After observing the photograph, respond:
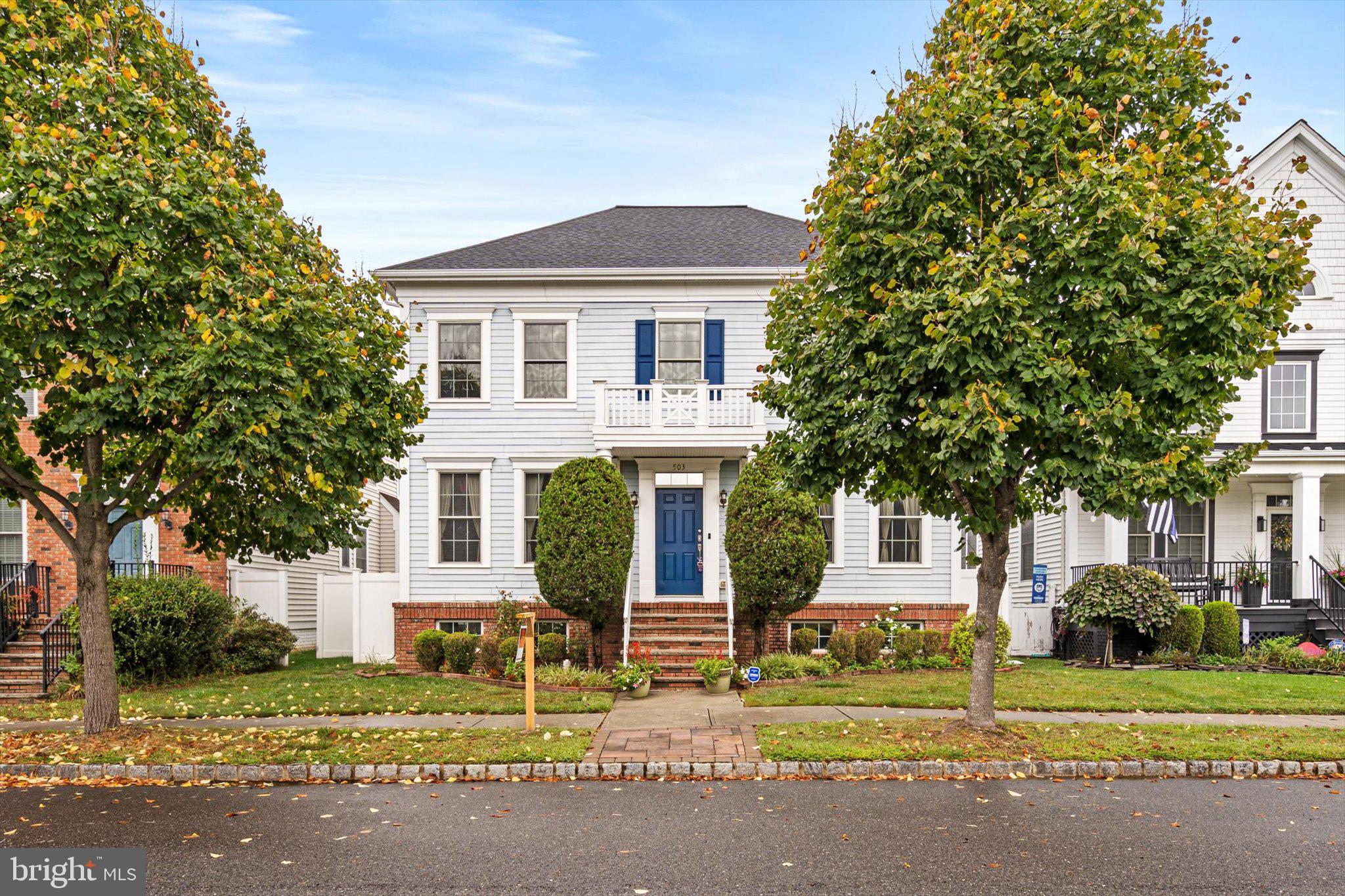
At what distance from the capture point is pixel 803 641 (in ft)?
55.5

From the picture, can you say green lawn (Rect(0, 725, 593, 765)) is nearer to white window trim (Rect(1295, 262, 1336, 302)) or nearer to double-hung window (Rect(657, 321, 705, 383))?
double-hung window (Rect(657, 321, 705, 383))

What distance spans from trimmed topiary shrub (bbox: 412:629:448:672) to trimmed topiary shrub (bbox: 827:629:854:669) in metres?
6.61

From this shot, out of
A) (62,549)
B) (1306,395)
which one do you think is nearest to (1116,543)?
(1306,395)

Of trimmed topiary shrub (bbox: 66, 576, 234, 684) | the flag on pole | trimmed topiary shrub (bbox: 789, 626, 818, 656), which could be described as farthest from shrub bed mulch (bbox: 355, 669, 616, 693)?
the flag on pole

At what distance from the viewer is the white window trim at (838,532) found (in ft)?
59.0

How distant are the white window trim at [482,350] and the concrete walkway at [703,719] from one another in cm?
778

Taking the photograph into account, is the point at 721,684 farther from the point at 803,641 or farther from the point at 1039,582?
the point at 1039,582

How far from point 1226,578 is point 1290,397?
4387mm

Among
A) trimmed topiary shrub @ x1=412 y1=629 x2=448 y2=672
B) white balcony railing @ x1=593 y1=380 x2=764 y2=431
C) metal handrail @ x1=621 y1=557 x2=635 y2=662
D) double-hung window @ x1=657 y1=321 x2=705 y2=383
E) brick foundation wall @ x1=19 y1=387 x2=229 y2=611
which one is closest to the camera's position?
metal handrail @ x1=621 y1=557 x2=635 y2=662

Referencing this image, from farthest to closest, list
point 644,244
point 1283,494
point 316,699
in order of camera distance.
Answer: point 1283,494 → point 644,244 → point 316,699

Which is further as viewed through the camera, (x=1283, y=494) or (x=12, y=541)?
(x=1283, y=494)

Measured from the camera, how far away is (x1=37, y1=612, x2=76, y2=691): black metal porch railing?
1413 cm

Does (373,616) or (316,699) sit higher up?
(373,616)

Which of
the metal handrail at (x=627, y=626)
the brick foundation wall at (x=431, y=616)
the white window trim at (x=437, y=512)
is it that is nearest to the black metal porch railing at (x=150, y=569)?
the brick foundation wall at (x=431, y=616)
